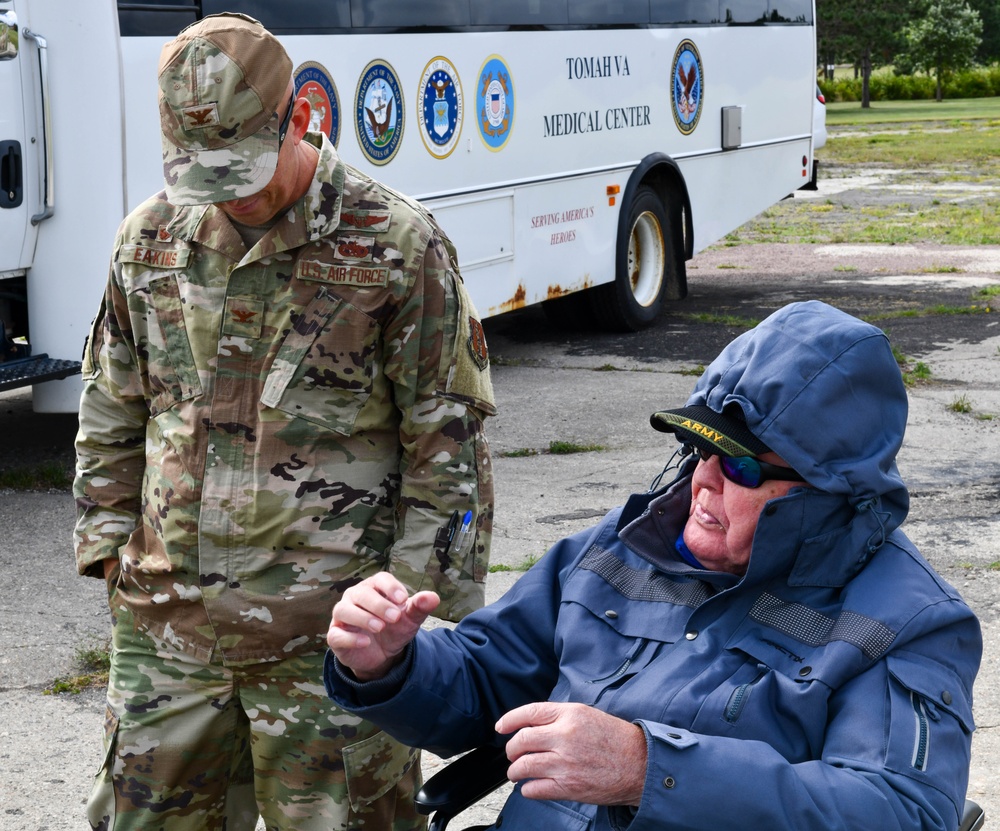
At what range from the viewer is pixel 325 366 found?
8.18 ft

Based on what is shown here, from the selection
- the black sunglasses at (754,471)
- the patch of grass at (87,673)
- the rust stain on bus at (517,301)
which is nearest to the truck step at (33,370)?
the patch of grass at (87,673)

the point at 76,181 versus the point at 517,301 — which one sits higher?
the point at 76,181

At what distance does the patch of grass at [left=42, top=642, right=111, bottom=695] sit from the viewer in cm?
438

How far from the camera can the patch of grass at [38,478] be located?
6.47 meters

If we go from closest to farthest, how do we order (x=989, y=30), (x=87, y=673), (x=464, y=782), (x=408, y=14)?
1. (x=464, y=782)
2. (x=87, y=673)
3. (x=408, y=14)
4. (x=989, y=30)

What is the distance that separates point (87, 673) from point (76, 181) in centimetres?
250

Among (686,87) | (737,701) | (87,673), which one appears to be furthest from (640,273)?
(737,701)

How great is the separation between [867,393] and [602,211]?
7.91 m

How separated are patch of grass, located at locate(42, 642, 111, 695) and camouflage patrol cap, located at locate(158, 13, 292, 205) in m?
2.31

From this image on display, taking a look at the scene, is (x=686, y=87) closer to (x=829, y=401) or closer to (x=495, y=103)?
(x=495, y=103)

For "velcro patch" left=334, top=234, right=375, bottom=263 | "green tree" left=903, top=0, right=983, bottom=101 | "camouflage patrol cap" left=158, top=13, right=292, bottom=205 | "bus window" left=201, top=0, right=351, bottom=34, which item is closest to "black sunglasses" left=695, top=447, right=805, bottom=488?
"velcro patch" left=334, top=234, right=375, bottom=263

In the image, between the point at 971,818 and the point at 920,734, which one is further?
the point at 971,818

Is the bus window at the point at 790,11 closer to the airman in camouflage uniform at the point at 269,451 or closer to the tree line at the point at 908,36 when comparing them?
the airman in camouflage uniform at the point at 269,451

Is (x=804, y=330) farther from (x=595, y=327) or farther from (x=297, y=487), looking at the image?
(x=595, y=327)
